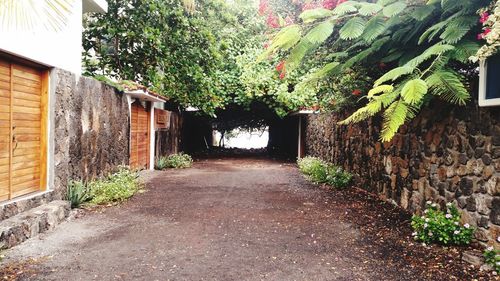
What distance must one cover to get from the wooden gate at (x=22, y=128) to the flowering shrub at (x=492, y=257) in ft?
19.9

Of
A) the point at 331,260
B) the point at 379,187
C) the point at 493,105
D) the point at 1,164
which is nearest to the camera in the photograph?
the point at 493,105


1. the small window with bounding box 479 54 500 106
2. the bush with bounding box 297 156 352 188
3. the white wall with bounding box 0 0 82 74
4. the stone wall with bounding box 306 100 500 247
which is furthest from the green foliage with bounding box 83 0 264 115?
the small window with bounding box 479 54 500 106

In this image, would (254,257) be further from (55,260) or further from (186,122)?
(186,122)

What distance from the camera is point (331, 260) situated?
420 cm

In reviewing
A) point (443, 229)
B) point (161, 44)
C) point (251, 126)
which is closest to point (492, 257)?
point (443, 229)

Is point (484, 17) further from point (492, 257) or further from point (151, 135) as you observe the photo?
point (151, 135)

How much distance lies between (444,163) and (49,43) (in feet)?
20.9

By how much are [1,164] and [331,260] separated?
14.9 ft

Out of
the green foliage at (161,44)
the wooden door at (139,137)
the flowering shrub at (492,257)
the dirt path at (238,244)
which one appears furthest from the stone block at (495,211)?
the wooden door at (139,137)

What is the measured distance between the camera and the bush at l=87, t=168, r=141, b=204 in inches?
283

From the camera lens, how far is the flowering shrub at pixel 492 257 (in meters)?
3.70

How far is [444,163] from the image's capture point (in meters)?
5.09

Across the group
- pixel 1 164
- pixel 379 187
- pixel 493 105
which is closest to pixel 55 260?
pixel 1 164

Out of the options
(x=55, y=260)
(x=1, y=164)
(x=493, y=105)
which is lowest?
(x=55, y=260)
